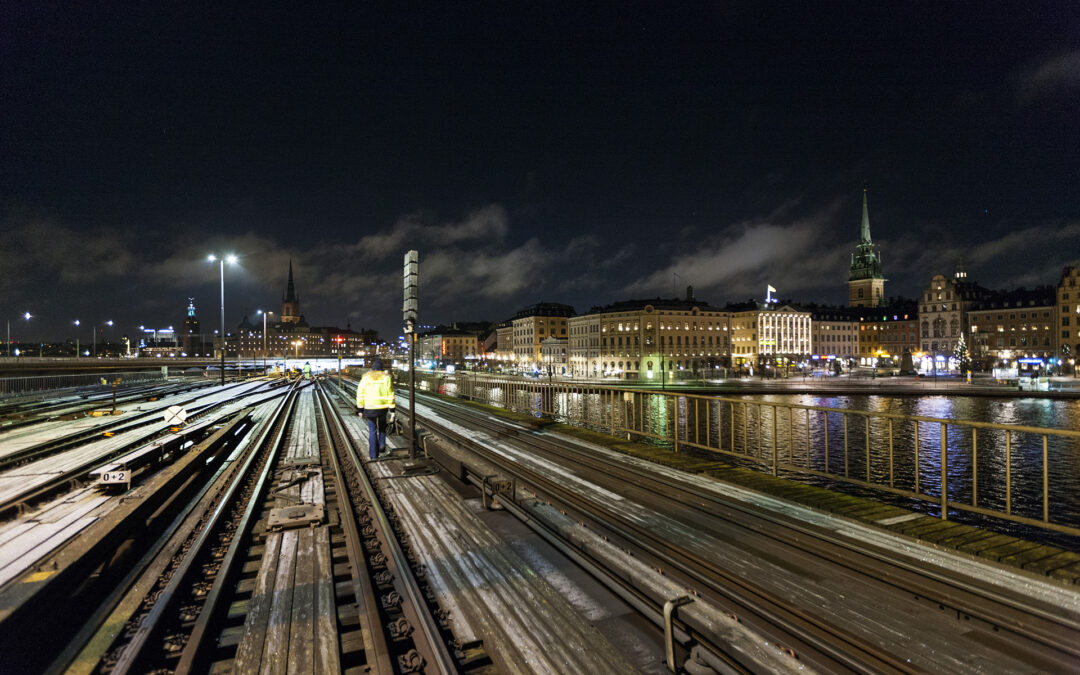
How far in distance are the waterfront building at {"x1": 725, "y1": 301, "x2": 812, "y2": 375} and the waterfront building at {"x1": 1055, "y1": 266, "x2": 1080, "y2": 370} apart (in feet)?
141

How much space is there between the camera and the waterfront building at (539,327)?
14100cm

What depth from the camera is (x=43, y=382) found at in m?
32.9

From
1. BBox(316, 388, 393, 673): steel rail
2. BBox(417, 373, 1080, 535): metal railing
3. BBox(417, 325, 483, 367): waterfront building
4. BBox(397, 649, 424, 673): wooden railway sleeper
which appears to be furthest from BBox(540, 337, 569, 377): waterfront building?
BBox(397, 649, 424, 673): wooden railway sleeper

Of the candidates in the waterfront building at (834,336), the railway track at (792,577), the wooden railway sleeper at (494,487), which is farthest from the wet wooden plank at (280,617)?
the waterfront building at (834,336)

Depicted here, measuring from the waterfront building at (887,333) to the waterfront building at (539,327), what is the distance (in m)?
77.0

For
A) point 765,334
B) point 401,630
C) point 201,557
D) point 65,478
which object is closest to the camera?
point 401,630

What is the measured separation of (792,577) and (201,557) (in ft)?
19.5

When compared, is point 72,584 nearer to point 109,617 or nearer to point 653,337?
point 109,617

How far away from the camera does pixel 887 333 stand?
128 m

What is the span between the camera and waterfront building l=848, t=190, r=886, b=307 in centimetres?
16350

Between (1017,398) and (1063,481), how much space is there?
147 feet

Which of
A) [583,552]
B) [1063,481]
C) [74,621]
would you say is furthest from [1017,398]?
[74,621]

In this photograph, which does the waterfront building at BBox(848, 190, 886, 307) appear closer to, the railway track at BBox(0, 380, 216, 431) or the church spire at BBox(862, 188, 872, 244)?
the church spire at BBox(862, 188, 872, 244)

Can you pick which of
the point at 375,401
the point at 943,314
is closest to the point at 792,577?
the point at 375,401
